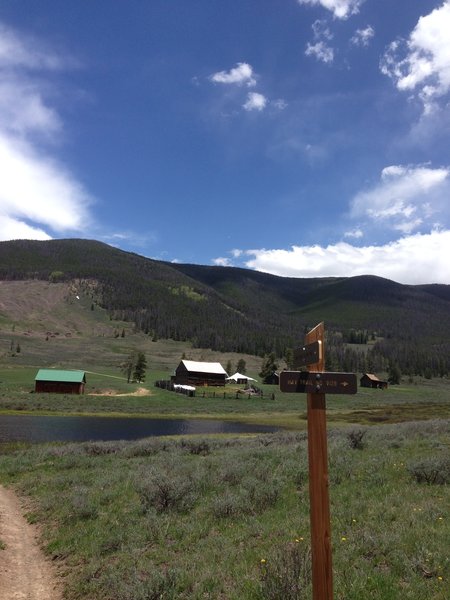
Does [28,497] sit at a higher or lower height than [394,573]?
lower

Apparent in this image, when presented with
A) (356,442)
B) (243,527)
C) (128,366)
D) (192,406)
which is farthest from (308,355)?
(128,366)

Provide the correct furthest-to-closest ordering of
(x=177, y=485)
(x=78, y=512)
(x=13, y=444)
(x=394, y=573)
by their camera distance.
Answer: (x=13, y=444) < (x=177, y=485) < (x=78, y=512) < (x=394, y=573)

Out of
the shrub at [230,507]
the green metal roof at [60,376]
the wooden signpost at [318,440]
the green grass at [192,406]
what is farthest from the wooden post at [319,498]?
the green metal roof at [60,376]

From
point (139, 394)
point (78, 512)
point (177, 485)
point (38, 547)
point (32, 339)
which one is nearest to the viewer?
point (38, 547)

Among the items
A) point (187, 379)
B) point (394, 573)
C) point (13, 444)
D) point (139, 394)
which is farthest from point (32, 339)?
point (394, 573)

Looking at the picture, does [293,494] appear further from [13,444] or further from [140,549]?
[13,444]

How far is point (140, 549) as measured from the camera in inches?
369

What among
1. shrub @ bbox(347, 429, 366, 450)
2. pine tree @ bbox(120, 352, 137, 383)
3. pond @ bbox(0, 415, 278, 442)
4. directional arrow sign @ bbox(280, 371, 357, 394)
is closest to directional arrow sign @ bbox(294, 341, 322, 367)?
directional arrow sign @ bbox(280, 371, 357, 394)

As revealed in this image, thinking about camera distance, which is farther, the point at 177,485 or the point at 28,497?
the point at 28,497

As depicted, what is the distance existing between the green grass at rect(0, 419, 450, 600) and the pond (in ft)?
73.3

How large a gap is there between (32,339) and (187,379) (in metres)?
97.4

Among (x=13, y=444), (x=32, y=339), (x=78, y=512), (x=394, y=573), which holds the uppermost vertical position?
(x=32, y=339)

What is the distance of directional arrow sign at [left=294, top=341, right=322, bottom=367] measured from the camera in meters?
5.55

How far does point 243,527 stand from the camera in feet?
32.8
